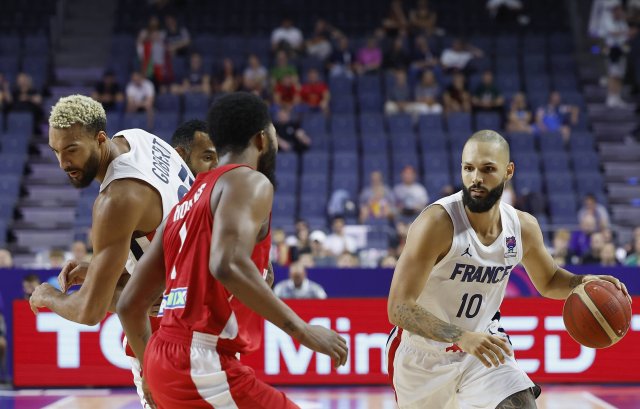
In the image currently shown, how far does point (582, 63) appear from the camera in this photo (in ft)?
59.0

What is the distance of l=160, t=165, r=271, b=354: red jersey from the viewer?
3238mm

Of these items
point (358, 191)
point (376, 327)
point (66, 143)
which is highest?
point (66, 143)

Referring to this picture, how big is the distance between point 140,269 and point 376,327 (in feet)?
21.4

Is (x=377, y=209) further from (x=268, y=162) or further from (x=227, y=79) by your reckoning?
(x=268, y=162)

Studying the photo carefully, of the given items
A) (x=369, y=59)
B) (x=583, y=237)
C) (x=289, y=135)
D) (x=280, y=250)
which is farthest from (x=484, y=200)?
(x=369, y=59)

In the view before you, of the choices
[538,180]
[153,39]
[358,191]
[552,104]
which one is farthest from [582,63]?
[153,39]

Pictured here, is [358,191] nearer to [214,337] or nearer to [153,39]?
[153,39]

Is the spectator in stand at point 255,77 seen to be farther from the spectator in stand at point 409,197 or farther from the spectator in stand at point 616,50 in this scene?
the spectator in stand at point 616,50

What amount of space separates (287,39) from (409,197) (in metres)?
4.82

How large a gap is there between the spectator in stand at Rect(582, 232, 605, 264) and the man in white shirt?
6964mm

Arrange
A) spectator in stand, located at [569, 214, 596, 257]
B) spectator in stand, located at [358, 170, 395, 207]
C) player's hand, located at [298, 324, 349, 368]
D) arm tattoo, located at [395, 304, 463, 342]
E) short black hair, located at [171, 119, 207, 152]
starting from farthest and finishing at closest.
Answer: spectator in stand, located at [358, 170, 395, 207] < spectator in stand, located at [569, 214, 596, 257] < short black hair, located at [171, 119, 207, 152] < arm tattoo, located at [395, 304, 463, 342] < player's hand, located at [298, 324, 349, 368]

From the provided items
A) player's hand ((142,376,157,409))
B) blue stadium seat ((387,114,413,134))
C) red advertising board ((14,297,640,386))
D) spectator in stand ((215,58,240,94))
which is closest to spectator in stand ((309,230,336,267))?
red advertising board ((14,297,640,386))

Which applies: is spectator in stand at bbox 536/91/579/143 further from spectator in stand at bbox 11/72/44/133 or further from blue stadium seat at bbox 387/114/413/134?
spectator in stand at bbox 11/72/44/133

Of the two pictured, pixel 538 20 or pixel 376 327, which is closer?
pixel 376 327
